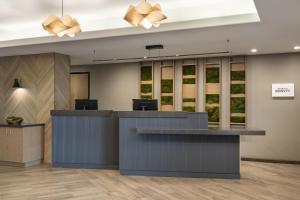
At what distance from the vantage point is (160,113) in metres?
5.16

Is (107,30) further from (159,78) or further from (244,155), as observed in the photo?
(244,155)

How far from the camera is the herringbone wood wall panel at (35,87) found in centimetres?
641

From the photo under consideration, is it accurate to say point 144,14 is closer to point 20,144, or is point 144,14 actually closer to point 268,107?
point 20,144

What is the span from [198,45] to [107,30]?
199 cm

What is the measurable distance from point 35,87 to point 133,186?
11.7ft

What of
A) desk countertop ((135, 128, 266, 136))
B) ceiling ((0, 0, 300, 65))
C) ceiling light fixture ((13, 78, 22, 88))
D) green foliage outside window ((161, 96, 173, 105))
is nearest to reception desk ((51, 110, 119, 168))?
desk countertop ((135, 128, 266, 136))

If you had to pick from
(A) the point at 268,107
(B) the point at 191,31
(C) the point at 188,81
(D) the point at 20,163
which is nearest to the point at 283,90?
(A) the point at 268,107

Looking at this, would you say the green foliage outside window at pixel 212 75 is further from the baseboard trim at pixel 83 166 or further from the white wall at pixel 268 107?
the baseboard trim at pixel 83 166

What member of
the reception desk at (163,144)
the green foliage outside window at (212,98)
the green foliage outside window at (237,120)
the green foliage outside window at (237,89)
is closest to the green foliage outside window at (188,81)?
the green foliage outside window at (212,98)

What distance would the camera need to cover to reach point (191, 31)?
4.64m

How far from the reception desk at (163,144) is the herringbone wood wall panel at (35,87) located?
122cm

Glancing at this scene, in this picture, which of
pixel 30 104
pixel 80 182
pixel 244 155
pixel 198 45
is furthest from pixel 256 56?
pixel 30 104

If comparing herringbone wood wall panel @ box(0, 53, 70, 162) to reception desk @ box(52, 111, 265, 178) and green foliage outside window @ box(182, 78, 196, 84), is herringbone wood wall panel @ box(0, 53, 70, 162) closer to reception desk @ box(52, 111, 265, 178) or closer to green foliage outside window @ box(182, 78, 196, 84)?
reception desk @ box(52, 111, 265, 178)

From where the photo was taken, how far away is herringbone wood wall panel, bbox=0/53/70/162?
6414 millimetres
